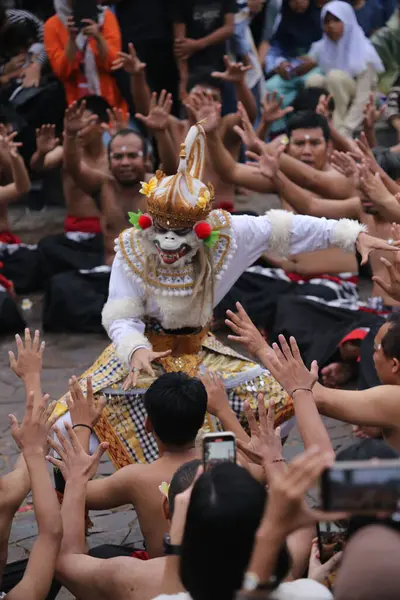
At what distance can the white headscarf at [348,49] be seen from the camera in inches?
383

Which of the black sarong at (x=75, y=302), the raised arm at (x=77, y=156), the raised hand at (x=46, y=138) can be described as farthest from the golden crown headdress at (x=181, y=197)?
the raised hand at (x=46, y=138)

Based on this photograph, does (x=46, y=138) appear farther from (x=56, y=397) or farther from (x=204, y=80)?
(x=56, y=397)

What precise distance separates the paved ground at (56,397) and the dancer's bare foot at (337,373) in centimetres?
45

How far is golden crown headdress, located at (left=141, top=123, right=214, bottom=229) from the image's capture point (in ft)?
14.3

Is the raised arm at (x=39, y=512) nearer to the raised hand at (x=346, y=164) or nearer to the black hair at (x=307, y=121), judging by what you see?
the raised hand at (x=346, y=164)

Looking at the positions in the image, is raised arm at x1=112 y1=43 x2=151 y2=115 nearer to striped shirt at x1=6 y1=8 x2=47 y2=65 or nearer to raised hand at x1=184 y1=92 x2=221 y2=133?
raised hand at x1=184 y1=92 x2=221 y2=133

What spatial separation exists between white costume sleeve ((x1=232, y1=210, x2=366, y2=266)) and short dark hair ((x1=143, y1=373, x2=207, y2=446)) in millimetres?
1069

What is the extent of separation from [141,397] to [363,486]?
8.17 ft

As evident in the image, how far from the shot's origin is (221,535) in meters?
2.23

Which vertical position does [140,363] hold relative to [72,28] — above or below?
above

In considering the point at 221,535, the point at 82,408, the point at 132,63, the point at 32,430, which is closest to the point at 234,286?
the point at 132,63

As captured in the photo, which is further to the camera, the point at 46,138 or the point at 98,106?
the point at 98,106

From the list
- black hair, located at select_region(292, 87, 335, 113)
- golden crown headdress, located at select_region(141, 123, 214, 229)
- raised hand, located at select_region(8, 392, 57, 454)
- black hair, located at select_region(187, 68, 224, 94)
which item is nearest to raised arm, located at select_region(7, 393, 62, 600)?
raised hand, located at select_region(8, 392, 57, 454)

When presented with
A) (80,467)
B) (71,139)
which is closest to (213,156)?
(71,139)
